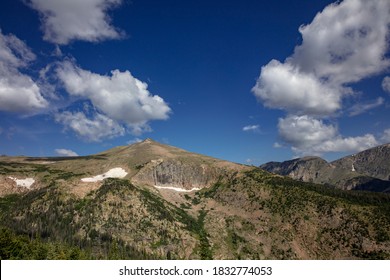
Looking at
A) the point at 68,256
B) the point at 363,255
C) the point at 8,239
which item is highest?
the point at 8,239

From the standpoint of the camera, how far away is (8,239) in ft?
344
